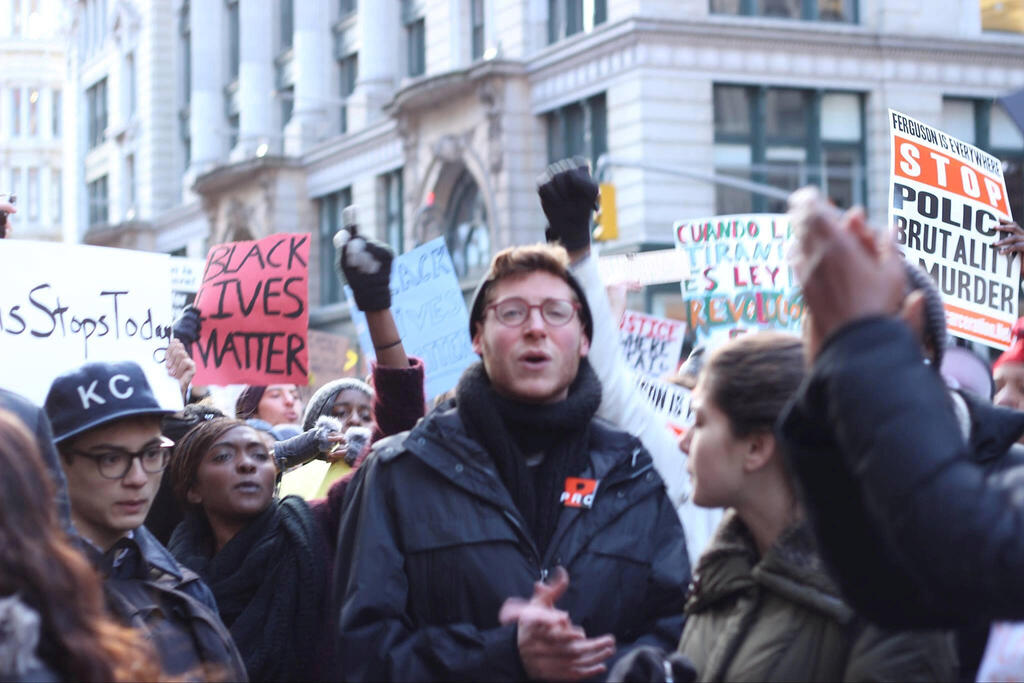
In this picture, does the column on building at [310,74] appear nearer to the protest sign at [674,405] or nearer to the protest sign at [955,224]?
the protest sign at [955,224]

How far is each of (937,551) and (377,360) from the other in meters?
2.84

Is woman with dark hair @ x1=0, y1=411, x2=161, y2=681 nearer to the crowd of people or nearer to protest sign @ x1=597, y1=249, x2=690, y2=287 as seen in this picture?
the crowd of people

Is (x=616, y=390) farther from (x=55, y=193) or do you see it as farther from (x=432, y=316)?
(x=55, y=193)

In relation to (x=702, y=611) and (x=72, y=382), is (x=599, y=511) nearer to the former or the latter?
(x=702, y=611)

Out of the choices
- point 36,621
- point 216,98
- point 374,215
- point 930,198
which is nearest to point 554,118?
point 374,215

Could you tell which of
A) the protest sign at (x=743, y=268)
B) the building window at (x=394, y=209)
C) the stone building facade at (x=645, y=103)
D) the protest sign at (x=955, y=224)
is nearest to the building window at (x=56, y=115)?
the stone building facade at (x=645, y=103)

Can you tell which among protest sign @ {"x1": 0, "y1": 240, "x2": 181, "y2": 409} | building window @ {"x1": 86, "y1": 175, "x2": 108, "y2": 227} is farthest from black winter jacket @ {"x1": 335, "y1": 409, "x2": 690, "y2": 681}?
building window @ {"x1": 86, "y1": 175, "x2": 108, "y2": 227}

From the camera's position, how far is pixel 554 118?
1191 inches

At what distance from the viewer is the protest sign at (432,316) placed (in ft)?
23.1

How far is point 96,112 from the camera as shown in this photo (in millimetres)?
57250

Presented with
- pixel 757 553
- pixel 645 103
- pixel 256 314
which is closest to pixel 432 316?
pixel 256 314

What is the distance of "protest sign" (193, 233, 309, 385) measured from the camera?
7613mm

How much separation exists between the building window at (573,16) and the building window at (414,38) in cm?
612

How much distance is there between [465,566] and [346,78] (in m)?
37.2
